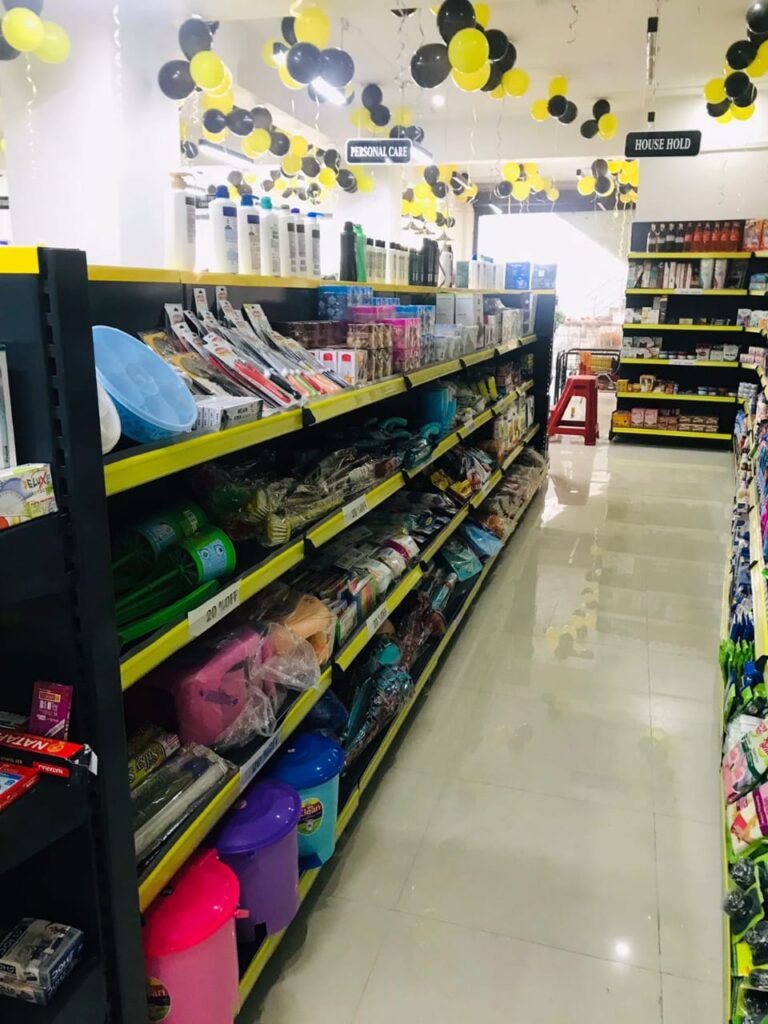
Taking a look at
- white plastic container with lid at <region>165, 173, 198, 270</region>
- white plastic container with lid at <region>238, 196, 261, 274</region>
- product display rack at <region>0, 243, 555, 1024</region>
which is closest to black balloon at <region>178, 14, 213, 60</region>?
white plastic container with lid at <region>238, 196, 261, 274</region>

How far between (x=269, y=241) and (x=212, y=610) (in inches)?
51.0

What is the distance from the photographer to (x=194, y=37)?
594cm

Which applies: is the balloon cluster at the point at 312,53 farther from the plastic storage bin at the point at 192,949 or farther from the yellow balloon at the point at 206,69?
the plastic storage bin at the point at 192,949

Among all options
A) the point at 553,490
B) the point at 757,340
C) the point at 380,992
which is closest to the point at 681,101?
the point at 757,340

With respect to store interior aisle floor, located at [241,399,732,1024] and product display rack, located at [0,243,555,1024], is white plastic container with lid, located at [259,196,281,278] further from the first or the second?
store interior aisle floor, located at [241,399,732,1024]

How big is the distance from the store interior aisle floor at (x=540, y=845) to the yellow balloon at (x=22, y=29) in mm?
4286

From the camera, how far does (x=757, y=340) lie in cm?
877

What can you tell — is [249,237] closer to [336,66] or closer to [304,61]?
[304,61]

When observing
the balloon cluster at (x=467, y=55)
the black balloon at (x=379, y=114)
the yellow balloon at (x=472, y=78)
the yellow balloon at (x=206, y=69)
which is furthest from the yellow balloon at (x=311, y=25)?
the black balloon at (x=379, y=114)

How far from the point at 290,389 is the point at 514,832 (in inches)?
62.1

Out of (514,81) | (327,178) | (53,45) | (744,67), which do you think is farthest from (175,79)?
(327,178)

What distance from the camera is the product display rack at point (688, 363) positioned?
28.8 ft

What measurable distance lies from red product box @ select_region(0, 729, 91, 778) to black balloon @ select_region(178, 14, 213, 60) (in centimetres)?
621

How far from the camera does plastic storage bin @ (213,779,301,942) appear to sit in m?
1.74
